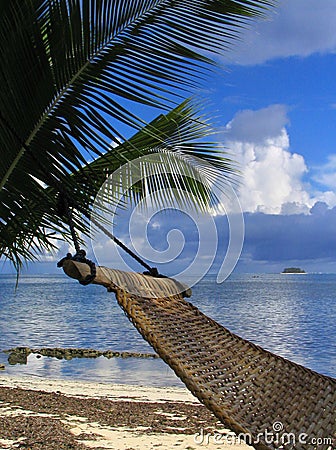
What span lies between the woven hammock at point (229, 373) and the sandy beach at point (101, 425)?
173 centimetres

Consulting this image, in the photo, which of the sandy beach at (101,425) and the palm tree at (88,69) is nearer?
the palm tree at (88,69)

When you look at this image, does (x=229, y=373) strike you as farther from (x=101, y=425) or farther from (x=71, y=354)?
(x=71, y=354)

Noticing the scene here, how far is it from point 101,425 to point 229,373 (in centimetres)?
256

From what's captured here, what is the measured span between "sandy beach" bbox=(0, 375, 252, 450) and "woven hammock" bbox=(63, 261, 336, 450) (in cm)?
173

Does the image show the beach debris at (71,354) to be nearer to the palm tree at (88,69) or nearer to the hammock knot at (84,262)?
the palm tree at (88,69)

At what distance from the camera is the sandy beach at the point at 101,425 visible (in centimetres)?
340

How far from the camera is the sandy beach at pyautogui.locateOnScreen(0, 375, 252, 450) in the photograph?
11.2 ft

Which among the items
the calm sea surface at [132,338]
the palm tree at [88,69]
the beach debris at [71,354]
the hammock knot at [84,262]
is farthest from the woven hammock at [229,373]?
the beach debris at [71,354]

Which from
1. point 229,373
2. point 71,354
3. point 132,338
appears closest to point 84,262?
point 229,373

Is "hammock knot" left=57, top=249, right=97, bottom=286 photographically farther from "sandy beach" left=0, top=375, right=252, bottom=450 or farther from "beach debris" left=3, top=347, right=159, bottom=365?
"beach debris" left=3, top=347, right=159, bottom=365

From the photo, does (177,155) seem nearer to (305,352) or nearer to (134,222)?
(134,222)

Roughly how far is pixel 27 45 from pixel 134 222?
934 millimetres

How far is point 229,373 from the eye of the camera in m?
1.71

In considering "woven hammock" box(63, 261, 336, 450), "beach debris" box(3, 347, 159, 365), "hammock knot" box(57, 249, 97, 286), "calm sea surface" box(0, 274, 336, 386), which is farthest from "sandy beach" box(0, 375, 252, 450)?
"beach debris" box(3, 347, 159, 365)
